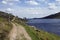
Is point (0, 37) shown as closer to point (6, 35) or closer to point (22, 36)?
point (6, 35)

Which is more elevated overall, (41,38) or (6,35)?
(6,35)

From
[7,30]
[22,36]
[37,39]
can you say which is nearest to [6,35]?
[7,30]

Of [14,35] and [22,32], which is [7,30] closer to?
[14,35]

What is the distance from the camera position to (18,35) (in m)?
16.5

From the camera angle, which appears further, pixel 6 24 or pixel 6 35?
pixel 6 24

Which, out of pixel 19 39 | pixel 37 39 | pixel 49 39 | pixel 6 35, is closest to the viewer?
pixel 6 35

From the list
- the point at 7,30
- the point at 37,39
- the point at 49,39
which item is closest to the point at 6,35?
the point at 7,30

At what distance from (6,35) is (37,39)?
6888 mm

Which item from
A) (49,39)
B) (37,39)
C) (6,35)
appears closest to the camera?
(6,35)

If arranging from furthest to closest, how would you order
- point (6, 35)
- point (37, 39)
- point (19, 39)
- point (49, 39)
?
1. point (49, 39)
2. point (37, 39)
3. point (19, 39)
4. point (6, 35)

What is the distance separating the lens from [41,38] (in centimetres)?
2320

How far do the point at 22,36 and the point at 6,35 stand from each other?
1.79 meters

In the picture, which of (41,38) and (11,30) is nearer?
(11,30)

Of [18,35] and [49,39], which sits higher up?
[18,35]
